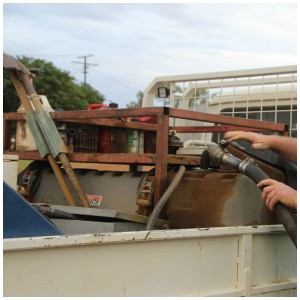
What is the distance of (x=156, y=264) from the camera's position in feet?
8.19

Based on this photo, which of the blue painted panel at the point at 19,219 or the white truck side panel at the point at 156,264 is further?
the blue painted panel at the point at 19,219

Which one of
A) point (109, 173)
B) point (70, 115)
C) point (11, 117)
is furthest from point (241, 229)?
point (11, 117)

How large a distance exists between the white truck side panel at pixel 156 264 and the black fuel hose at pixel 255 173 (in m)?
0.11

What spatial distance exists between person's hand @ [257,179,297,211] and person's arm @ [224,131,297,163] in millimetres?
401

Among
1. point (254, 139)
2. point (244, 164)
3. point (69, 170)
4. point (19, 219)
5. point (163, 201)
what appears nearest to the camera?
point (19, 219)

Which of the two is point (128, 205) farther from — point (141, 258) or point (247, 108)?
point (247, 108)

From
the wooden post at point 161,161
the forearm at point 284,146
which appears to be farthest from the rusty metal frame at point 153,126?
the forearm at point 284,146

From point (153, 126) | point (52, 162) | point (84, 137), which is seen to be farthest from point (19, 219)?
point (153, 126)

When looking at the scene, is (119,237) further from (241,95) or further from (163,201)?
(241,95)

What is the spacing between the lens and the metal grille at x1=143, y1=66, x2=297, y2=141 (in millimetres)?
5094

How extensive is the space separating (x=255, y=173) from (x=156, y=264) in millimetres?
790

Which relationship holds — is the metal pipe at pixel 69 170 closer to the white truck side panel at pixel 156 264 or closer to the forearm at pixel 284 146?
the white truck side panel at pixel 156 264

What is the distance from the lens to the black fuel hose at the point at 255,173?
2.79 metres

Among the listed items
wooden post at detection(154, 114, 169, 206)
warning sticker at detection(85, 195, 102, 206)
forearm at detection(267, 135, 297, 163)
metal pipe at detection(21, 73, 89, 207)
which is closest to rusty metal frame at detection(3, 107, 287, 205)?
wooden post at detection(154, 114, 169, 206)
